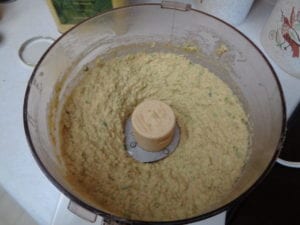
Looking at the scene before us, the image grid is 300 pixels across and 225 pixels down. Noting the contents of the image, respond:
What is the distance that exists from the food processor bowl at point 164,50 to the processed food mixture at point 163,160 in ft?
0.06

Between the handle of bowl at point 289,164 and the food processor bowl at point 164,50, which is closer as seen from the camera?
the food processor bowl at point 164,50

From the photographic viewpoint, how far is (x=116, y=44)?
558mm

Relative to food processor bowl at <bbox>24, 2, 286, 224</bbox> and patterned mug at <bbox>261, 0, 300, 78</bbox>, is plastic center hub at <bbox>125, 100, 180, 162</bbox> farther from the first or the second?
patterned mug at <bbox>261, 0, 300, 78</bbox>

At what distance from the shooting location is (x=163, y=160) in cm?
48

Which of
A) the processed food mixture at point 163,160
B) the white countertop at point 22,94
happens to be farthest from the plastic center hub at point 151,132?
the white countertop at point 22,94

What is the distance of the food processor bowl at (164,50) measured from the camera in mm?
405

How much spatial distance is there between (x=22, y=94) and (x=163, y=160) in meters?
0.27

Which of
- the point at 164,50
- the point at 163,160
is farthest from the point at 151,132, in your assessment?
the point at 164,50

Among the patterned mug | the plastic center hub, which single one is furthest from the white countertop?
the plastic center hub

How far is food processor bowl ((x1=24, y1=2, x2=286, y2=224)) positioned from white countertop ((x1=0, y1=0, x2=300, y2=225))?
0.09 meters

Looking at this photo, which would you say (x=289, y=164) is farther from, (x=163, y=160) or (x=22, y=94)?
(x=22, y=94)

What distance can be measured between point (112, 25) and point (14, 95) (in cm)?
21

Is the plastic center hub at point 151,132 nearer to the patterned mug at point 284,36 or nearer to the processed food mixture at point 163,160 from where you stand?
the processed food mixture at point 163,160

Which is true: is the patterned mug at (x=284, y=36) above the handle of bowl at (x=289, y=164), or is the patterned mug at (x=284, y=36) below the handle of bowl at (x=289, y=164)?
above
